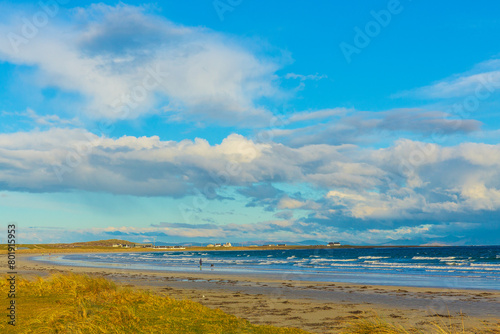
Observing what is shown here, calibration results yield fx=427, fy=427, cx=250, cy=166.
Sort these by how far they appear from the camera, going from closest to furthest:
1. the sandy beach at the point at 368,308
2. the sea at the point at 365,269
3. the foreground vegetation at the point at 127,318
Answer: the foreground vegetation at the point at 127,318, the sandy beach at the point at 368,308, the sea at the point at 365,269

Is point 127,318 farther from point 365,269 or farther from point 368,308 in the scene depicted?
point 365,269

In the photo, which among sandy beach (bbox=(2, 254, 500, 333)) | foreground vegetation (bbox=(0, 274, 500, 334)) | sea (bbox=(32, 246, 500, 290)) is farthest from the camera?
sea (bbox=(32, 246, 500, 290))

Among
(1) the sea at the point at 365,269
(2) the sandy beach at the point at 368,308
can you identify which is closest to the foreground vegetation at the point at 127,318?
(2) the sandy beach at the point at 368,308

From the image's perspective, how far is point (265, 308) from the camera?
777 inches

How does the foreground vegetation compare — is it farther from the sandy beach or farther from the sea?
the sea

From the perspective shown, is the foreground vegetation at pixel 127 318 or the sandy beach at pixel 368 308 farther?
the sandy beach at pixel 368 308

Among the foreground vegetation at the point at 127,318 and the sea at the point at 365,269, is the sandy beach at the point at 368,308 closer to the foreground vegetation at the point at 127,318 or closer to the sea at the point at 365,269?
the foreground vegetation at the point at 127,318

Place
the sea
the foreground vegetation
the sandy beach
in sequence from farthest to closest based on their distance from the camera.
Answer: the sea < the sandy beach < the foreground vegetation

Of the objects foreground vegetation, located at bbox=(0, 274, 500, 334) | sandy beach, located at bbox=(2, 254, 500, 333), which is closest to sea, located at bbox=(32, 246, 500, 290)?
sandy beach, located at bbox=(2, 254, 500, 333)

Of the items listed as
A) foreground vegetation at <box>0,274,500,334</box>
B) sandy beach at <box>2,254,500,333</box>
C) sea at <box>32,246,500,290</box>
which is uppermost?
foreground vegetation at <box>0,274,500,334</box>

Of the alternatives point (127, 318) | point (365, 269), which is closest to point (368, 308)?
point (127, 318)

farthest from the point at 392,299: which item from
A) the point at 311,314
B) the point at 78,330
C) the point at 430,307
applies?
the point at 78,330

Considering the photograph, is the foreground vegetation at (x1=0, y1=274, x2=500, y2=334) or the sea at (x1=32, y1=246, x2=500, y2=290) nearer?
the foreground vegetation at (x1=0, y1=274, x2=500, y2=334)

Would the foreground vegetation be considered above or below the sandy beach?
above
